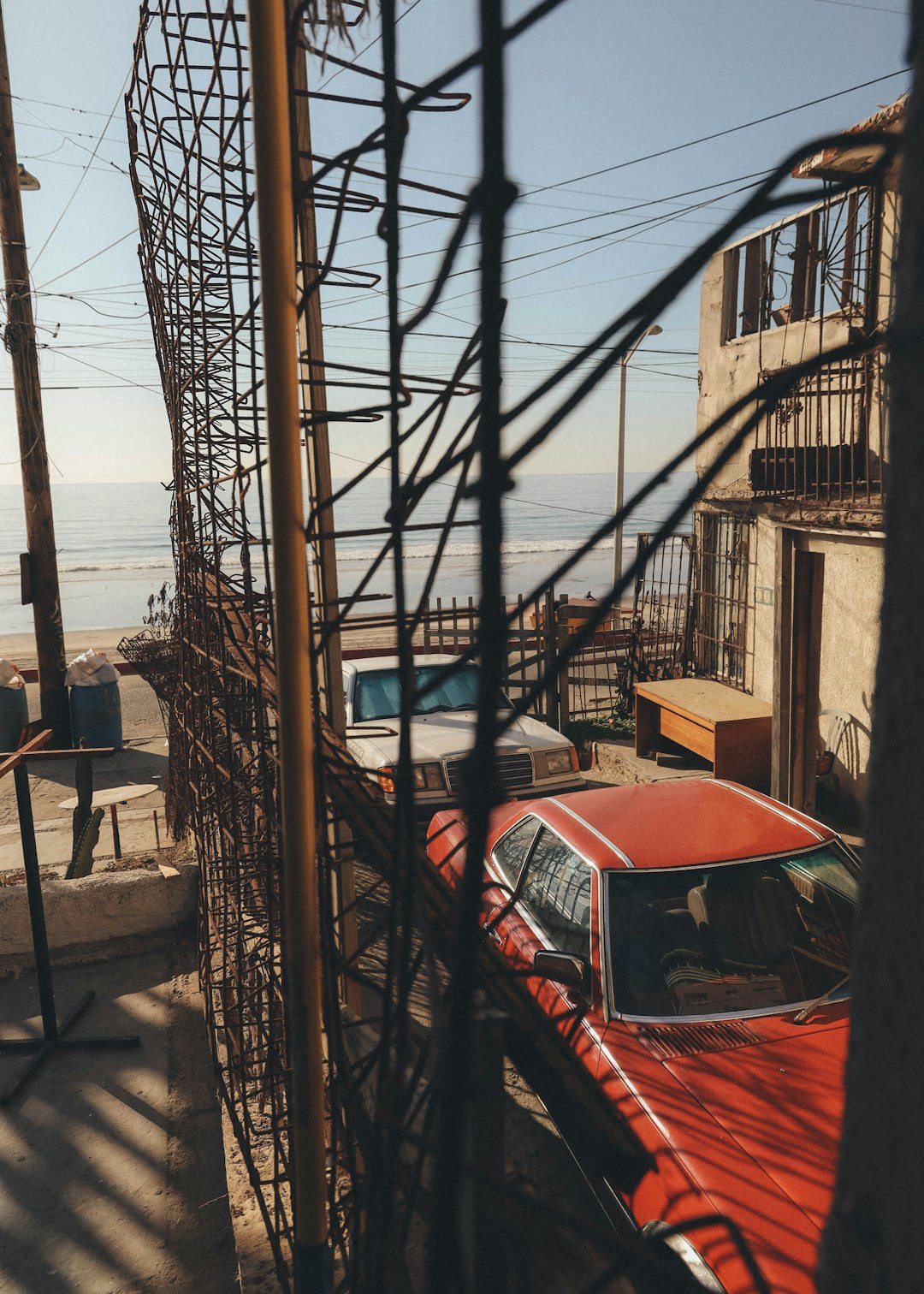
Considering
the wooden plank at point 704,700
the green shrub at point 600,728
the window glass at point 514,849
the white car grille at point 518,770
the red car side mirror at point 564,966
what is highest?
the red car side mirror at point 564,966

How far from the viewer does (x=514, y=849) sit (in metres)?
4.99

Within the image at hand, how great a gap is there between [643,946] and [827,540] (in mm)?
4665

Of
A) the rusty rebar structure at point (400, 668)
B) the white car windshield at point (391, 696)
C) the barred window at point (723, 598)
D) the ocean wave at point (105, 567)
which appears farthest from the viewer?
the ocean wave at point (105, 567)

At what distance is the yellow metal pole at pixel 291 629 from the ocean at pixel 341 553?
104 cm

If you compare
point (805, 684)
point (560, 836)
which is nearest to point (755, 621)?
point (805, 684)

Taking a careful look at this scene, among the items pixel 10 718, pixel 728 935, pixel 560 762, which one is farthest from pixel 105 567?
pixel 728 935

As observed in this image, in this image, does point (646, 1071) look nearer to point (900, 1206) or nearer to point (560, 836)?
point (560, 836)

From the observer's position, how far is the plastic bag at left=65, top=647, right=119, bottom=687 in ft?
39.5

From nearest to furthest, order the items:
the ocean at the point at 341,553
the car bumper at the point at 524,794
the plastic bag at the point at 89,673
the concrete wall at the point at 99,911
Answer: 1. the concrete wall at the point at 99,911
2. the car bumper at the point at 524,794
3. the plastic bag at the point at 89,673
4. the ocean at the point at 341,553

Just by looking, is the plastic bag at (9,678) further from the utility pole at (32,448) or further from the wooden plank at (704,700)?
the wooden plank at (704,700)

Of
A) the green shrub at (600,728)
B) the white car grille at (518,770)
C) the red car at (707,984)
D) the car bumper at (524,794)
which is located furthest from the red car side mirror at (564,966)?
the green shrub at (600,728)

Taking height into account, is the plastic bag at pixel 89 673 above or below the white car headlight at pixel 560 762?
above

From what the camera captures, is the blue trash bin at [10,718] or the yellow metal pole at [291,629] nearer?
the yellow metal pole at [291,629]

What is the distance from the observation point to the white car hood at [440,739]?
24.8 feet
